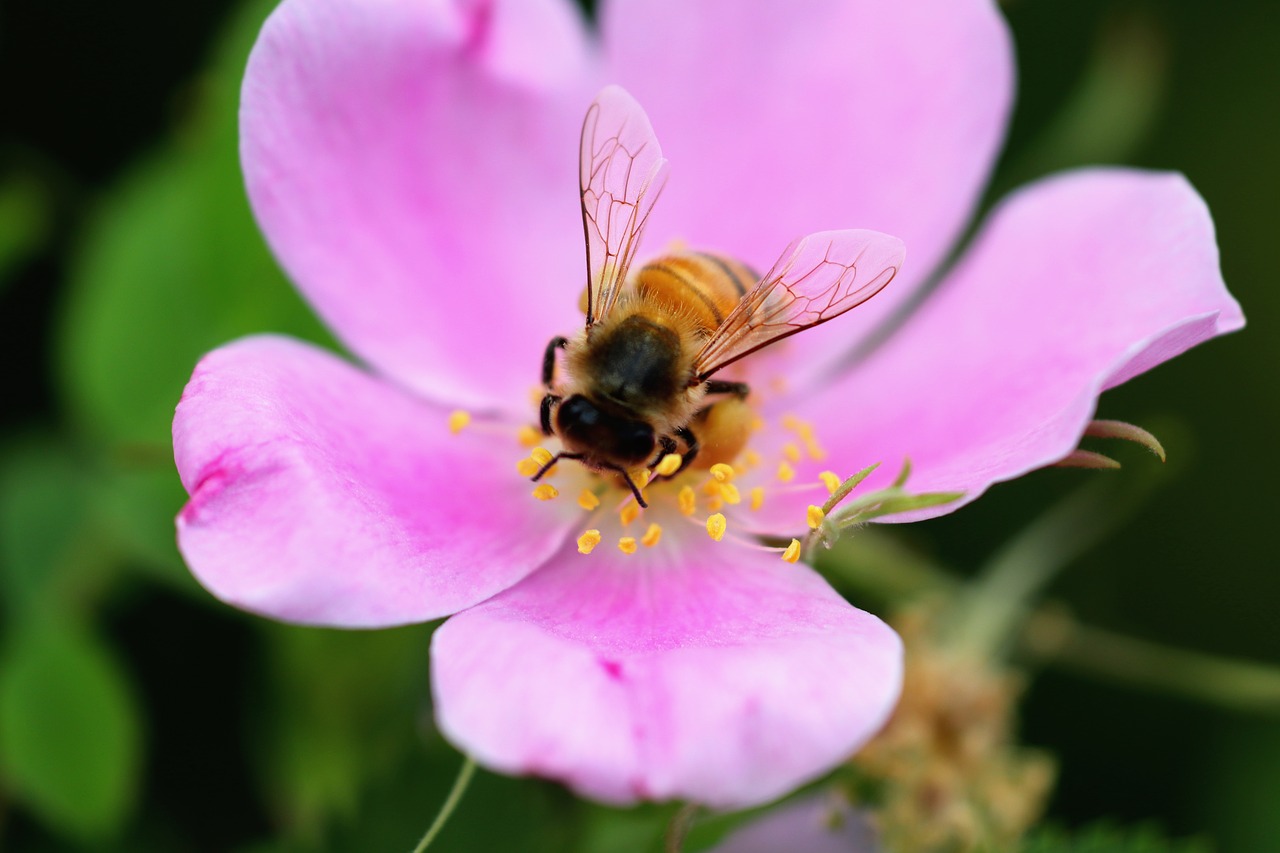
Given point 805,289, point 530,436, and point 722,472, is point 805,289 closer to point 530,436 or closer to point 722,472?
point 722,472

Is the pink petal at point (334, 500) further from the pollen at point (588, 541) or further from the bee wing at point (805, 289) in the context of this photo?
the bee wing at point (805, 289)

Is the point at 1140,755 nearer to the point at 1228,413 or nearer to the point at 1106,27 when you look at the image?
the point at 1228,413

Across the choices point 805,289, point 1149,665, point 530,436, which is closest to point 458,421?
point 530,436

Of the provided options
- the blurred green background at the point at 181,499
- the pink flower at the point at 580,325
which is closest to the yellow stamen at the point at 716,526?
the pink flower at the point at 580,325

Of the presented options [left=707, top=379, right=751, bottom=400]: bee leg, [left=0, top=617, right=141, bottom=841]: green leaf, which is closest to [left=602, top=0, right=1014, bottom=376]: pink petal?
[left=707, top=379, right=751, bottom=400]: bee leg

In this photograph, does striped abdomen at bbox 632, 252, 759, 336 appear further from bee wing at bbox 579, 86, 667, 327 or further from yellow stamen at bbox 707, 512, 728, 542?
yellow stamen at bbox 707, 512, 728, 542
